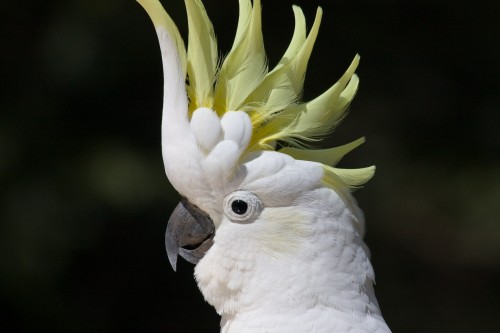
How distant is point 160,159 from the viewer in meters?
3.60

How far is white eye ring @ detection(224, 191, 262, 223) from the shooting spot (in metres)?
1.69

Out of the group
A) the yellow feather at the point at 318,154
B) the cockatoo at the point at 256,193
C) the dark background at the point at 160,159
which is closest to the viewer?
the cockatoo at the point at 256,193

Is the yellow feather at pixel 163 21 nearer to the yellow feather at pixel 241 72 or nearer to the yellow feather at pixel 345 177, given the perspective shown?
the yellow feather at pixel 241 72

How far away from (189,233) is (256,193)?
176 millimetres

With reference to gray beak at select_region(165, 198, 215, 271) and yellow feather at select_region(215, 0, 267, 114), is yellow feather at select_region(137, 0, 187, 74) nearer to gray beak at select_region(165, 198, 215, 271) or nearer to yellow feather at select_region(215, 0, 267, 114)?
yellow feather at select_region(215, 0, 267, 114)

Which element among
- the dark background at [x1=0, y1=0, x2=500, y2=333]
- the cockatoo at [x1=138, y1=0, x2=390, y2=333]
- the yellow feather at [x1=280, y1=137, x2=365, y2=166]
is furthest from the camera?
the dark background at [x1=0, y1=0, x2=500, y2=333]

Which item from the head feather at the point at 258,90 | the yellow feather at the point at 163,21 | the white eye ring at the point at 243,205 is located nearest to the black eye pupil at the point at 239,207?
the white eye ring at the point at 243,205

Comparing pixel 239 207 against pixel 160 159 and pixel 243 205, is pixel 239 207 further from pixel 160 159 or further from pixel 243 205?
pixel 160 159

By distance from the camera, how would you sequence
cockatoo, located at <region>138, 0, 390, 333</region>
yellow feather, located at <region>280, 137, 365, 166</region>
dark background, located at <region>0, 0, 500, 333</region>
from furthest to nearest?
dark background, located at <region>0, 0, 500, 333</region> → yellow feather, located at <region>280, 137, 365, 166</region> → cockatoo, located at <region>138, 0, 390, 333</region>

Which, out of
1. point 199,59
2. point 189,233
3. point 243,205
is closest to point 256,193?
point 243,205

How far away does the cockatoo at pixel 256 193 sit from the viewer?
5.49 feet

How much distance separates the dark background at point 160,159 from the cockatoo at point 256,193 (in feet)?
5.69

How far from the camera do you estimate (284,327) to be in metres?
1.65

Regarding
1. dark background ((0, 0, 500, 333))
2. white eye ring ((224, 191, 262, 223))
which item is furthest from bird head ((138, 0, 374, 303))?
dark background ((0, 0, 500, 333))
